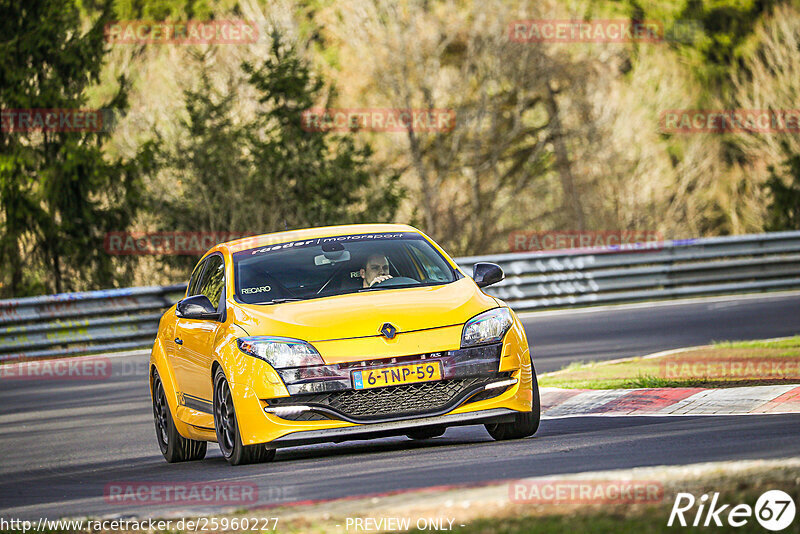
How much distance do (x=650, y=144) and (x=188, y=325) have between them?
124ft

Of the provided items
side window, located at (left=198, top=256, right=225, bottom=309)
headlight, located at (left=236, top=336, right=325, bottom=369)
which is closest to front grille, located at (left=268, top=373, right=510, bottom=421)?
headlight, located at (left=236, top=336, right=325, bottom=369)

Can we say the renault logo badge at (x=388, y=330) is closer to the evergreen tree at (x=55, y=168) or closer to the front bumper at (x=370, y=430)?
the front bumper at (x=370, y=430)

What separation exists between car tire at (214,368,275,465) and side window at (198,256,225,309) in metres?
0.87

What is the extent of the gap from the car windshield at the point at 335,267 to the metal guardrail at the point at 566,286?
12.1 metres

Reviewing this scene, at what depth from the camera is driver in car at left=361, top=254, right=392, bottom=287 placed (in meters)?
10.2

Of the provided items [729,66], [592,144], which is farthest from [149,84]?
[729,66]

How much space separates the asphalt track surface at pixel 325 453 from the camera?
304 inches

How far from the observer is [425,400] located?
9094 mm

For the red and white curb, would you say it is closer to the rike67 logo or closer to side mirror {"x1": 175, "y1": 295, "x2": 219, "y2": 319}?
side mirror {"x1": 175, "y1": 295, "x2": 219, "y2": 319}

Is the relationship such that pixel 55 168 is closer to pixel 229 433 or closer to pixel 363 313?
Result: pixel 229 433

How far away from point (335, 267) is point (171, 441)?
201cm

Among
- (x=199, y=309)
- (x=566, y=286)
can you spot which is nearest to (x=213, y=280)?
(x=199, y=309)

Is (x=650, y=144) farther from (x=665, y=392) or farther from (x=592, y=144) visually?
(x=665, y=392)

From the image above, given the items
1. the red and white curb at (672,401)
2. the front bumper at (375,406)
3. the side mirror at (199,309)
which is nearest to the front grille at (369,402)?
the front bumper at (375,406)
